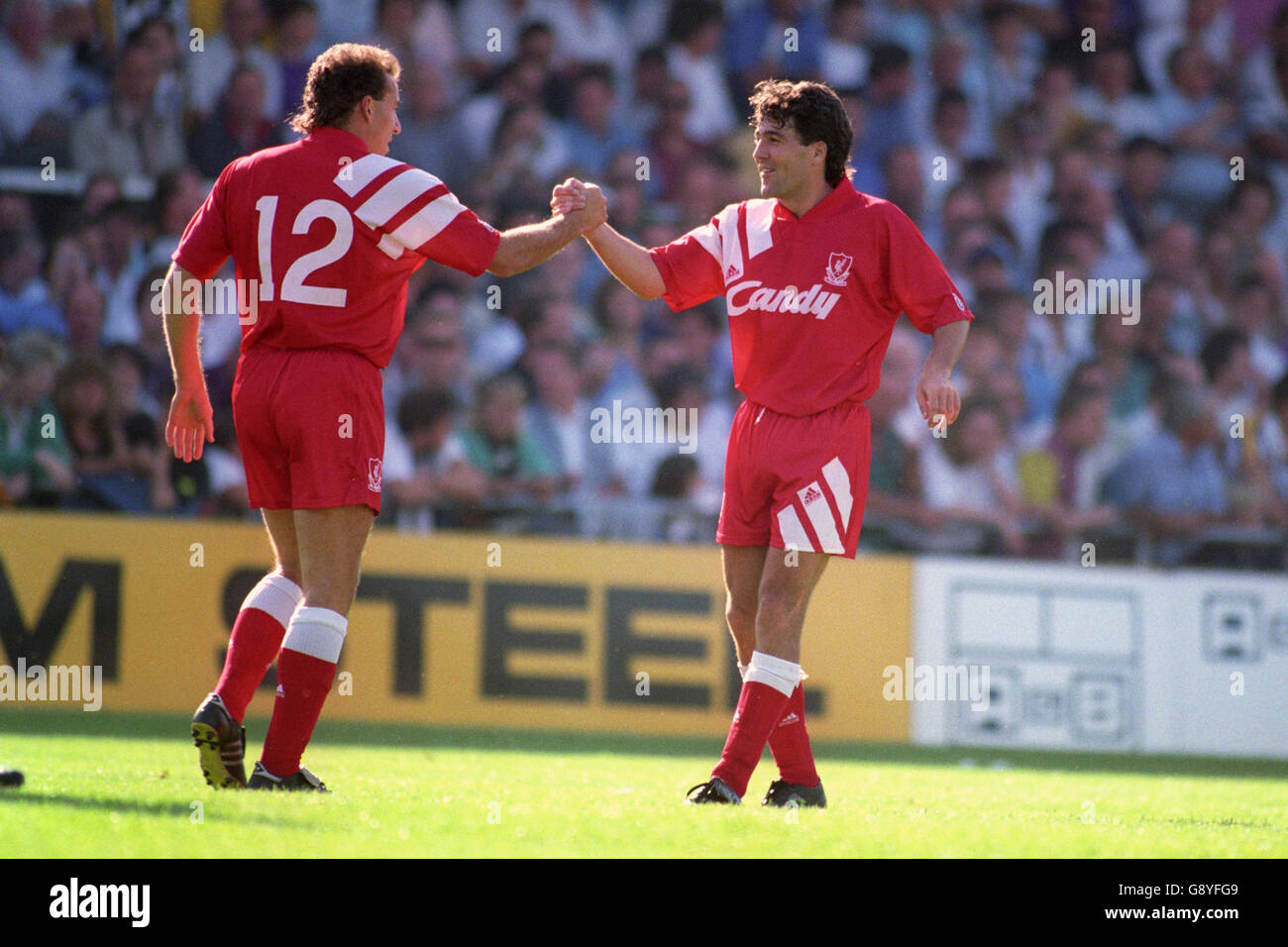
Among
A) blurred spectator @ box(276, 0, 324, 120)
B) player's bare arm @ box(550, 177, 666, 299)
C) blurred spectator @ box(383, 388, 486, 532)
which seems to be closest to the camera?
player's bare arm @ box(550, 177, 666, 299)

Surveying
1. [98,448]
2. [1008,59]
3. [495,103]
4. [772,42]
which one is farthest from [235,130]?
[1008,59]

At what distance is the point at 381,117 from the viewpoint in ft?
16.4

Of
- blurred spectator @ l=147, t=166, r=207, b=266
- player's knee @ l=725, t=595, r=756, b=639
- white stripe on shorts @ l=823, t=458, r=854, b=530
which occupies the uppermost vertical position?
blurred spectator @ l=147, t=166, r=207, b=266

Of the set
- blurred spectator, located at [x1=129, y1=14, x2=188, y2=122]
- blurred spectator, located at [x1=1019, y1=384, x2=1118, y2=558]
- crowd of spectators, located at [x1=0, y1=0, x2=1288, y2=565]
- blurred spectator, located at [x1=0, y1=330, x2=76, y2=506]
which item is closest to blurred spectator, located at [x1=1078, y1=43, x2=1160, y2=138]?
crowd of spectators, located at [x1=0, y1=0, x2=1288, y2=565]

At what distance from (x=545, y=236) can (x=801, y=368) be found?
96 centimetres

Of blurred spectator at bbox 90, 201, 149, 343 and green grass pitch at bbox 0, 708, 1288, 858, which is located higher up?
blurred spectator at bbox 90, 201, 149, 343

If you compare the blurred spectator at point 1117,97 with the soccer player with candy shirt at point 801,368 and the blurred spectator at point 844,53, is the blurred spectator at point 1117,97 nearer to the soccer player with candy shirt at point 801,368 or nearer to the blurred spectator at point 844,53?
the blurred spectator at point 844,53

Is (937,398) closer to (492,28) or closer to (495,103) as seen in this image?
(495,103)

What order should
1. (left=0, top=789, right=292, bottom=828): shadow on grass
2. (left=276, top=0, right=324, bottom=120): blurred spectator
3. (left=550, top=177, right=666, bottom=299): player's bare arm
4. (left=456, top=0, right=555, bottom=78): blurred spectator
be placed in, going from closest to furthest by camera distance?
(left=0, top=789, right=292, bottom=828): shadow on grass → (left=550, top=177, right=666, bottom=299): player's bare arm → (left=276, top=0, right=324, bottom=120): blurred spectator → (left=456, top=0, right=555, bottom=78): blurred spectator

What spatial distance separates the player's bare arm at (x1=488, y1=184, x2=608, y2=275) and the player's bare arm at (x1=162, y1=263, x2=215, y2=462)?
1.02 meters

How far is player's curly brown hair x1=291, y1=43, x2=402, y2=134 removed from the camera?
16.2ft

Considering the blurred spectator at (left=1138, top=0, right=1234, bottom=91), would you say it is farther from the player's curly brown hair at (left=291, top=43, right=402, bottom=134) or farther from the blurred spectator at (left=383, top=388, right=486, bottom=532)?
the player's curly brown hair at (left=291, top=43, right=402, bottom=134)
